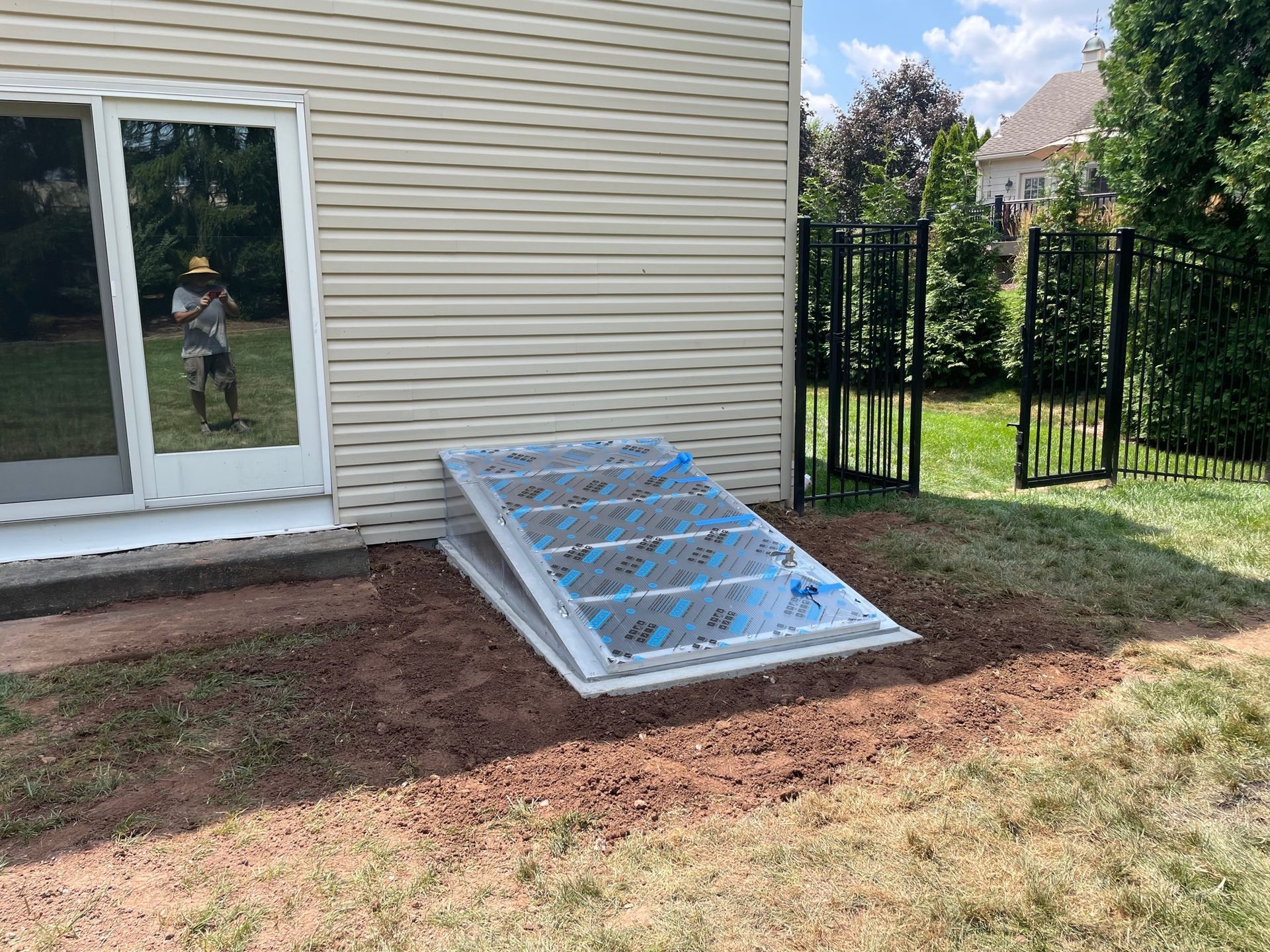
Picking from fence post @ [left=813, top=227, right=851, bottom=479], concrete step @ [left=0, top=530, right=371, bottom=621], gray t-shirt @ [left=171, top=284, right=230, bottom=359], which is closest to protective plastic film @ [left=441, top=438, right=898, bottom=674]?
concrete step @ [left=0, top=530, right=371, bottom=621]

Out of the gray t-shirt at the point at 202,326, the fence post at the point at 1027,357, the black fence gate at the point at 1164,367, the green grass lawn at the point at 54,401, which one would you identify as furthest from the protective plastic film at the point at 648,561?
the black fence gate at the point at 1164,367

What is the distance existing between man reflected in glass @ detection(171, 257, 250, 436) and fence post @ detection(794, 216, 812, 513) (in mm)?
3429

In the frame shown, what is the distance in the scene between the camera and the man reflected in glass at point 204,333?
4758 mm

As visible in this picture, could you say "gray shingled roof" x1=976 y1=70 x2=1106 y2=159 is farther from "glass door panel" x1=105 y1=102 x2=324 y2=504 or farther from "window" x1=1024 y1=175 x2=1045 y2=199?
"glass door panel" x1=105 y1=102 x2=324 y2=504

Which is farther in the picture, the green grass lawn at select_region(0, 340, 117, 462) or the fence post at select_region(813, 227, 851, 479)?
the fence post at select_region(813, 227, 851, 479)

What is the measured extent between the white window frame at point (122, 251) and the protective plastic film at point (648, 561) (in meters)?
0.87

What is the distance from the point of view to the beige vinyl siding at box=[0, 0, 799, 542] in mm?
4789

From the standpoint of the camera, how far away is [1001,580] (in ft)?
16.7

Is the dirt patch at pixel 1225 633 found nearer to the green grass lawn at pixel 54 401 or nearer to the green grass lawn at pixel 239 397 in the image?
the green grass lawn at pixel 239 397

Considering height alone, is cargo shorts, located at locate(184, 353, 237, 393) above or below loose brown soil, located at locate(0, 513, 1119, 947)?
above

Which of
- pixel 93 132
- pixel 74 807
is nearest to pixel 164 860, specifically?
pixel 74 807

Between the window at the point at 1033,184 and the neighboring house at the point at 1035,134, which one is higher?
the neighboring house at the point at 1035,134

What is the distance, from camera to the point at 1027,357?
7.32 meters

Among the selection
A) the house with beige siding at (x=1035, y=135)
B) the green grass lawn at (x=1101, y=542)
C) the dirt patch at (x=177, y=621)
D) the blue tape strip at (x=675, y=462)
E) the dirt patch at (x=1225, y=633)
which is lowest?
the dirt patch at (x=1225, y=633)
